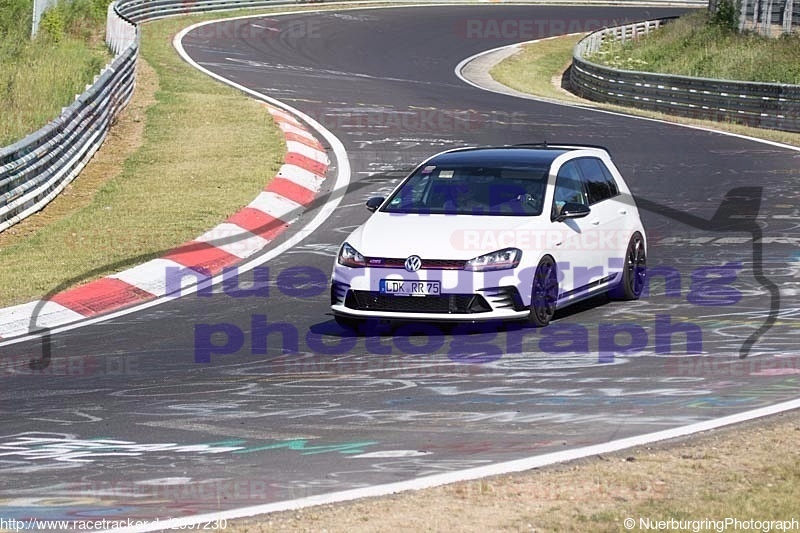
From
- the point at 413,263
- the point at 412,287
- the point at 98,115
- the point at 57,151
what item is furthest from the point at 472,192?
the point at 98,115

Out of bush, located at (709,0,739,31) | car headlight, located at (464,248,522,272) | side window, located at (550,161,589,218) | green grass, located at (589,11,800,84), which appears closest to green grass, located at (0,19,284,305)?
car headlight, located at (464,248,522,272)

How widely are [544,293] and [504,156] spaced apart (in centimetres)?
191

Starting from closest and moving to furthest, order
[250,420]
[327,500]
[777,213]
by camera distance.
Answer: [327,500]
[250,420]
[777,213]

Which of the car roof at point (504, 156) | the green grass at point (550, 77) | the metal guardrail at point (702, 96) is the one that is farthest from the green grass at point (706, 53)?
the car roof at point (504, 156)

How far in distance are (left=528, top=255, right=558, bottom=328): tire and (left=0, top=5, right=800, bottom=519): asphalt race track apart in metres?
0.15

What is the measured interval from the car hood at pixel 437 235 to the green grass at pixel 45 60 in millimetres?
11228

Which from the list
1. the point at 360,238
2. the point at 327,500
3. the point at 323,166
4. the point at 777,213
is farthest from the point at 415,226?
the point at 323,166

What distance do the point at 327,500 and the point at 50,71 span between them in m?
22.8

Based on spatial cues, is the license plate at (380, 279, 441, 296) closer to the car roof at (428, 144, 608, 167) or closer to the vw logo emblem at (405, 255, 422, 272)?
the vw logo emblem at (405, 255, 422, 272)

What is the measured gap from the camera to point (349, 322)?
38.1 feet

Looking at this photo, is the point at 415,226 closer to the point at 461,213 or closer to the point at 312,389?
the point at 461,213

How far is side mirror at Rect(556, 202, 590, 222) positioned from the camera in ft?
38.5

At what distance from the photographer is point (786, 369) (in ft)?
31.0

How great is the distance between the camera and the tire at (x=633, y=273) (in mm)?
12539
